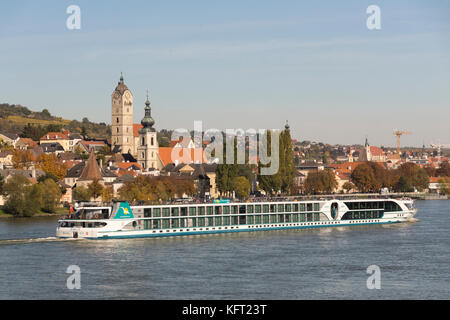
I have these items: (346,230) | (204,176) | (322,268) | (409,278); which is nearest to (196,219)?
(346,230)

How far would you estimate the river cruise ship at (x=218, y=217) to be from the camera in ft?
175

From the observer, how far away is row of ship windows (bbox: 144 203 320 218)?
5666 cm

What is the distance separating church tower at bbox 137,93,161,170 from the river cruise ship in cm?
5981

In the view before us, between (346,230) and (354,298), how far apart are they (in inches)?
1110

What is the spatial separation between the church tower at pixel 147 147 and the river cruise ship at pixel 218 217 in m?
59.8

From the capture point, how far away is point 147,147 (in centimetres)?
12331

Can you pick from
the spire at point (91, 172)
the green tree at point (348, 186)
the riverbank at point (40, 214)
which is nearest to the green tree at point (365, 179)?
the green tree at point (348, 186)

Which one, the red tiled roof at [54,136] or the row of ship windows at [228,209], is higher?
the red tiled roof at [54,136]

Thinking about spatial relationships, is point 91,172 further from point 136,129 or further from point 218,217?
point 136,129

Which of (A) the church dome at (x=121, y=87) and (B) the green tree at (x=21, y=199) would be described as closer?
(B) the green tree at (x=21, y=199)

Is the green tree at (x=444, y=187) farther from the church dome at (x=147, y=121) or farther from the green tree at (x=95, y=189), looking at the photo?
the green tree at (x=95, y=189)

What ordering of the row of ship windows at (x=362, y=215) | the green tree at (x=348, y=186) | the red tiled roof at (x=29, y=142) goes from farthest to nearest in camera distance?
the red tiled roof at (x=29, y=142) → the green tree at (x=348, y=186) → the row of ship windows at (x=362, y=215)

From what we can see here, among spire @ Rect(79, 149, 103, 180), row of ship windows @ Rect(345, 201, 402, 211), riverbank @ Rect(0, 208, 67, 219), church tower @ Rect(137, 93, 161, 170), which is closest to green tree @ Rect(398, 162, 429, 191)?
church tower @ Rect(137, 93, 161, 170)
